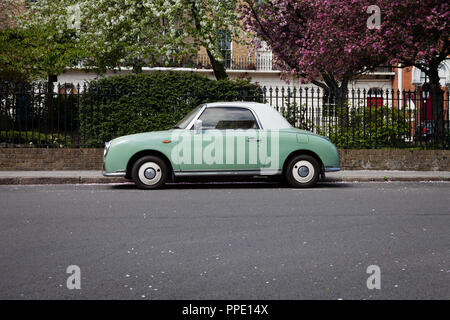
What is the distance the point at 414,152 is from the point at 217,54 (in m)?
8.68

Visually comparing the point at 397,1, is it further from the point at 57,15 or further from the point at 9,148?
the point at 57,15

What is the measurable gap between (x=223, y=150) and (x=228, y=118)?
2.22ft

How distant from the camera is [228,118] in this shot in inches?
470

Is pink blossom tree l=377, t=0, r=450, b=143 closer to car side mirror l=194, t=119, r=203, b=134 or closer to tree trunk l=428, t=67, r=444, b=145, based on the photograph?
tree trunk l=428, t=67, r=444, b=145

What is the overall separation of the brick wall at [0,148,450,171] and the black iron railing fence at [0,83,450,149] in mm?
385

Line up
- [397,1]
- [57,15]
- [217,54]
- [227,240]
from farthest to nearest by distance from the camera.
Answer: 1. [57,15]
2. [217,54]
3. [397,1]
4. [227,240]

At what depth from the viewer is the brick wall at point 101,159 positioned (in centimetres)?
1530

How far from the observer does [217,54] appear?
21844 millimetres

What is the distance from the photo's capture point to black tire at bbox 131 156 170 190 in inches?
456

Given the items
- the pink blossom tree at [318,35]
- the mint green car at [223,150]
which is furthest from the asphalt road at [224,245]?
the pink blossom tree at [318,35]

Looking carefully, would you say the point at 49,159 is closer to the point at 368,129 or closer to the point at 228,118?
the point at 228,118

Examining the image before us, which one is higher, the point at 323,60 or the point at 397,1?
the point at 397,1

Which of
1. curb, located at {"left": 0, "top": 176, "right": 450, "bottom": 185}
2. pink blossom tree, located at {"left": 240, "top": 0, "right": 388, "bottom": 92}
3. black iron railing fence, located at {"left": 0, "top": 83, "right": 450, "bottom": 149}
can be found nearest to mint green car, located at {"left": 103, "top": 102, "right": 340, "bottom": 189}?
curb, located at {"left": 0, "top": 176, "right": 450, "bottom": 185}

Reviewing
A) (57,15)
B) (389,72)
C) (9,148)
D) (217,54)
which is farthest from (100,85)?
(389,72)
